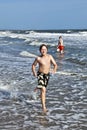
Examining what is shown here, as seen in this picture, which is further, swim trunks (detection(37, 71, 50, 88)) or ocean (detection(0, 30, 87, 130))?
swim trunks (detection(37, 71, 50, 88))

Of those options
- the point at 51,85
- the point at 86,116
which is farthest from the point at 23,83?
the point at 86,116

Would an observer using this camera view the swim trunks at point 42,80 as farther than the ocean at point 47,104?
Yes

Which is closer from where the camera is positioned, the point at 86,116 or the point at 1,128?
the point at 1,128

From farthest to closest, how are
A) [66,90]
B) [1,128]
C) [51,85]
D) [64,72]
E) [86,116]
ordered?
[64,72]
[51,85]
[66,90]
[86,116]
[1,128]

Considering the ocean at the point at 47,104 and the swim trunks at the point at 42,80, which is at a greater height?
the swim trunks at the point at 42,80

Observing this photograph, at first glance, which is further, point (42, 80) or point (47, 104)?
point (47, 104)

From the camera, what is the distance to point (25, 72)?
1548cm

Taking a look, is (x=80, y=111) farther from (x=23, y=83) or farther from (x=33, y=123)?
(x=23, y=83)

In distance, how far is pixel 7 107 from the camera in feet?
29.6

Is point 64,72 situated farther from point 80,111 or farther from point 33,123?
point 33,123

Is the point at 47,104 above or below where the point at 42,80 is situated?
below

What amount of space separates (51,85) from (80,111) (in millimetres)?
3600

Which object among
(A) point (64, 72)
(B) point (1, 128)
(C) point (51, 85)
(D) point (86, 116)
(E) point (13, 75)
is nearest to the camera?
(B) point (1, 128)

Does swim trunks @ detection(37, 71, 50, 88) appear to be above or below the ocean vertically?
above
